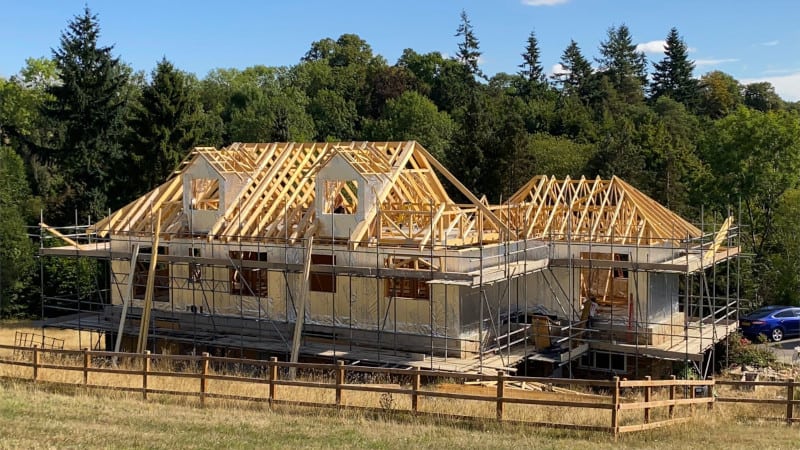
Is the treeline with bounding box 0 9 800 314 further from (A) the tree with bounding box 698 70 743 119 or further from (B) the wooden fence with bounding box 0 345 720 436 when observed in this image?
(B) the wooden fence with bounding box 0 345 720 436

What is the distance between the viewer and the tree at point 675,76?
74125 millimetres

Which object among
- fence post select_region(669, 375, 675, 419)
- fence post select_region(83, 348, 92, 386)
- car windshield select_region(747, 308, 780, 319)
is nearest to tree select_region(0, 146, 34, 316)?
fence post select_region(83, 348, 92, 386)

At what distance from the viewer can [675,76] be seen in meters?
77.2

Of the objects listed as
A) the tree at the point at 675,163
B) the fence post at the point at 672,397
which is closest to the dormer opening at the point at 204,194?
the fence post at the point at 672,397

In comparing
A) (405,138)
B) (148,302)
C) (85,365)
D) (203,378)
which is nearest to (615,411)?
(203,378)

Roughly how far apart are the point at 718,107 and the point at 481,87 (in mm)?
20057

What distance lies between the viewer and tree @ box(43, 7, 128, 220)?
4453 cm

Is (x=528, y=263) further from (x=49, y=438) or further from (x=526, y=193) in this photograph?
(x=49, y=438)

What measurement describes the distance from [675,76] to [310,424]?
7053cm

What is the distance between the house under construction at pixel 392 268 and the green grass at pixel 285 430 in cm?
633

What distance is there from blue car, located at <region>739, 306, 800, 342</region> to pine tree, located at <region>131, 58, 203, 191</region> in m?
27.0

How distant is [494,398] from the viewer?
1405 centimetres

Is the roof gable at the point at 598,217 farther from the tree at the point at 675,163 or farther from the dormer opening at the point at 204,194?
the tree at the point at 675,163

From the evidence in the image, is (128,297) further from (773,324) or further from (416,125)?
(416,125)
